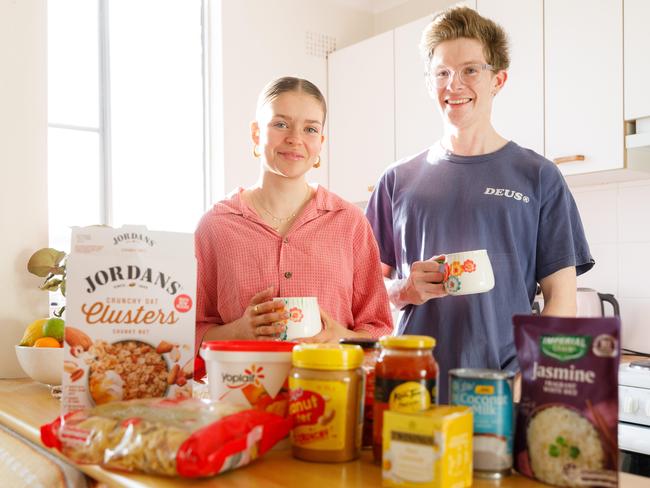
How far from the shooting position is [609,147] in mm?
2275

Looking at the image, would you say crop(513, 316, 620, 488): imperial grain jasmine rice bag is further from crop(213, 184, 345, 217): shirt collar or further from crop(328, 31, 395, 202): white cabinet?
crop(328, 31, 395, 202): white cabinet

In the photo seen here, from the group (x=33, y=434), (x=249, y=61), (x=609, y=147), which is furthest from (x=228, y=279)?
(x=249, y=61)

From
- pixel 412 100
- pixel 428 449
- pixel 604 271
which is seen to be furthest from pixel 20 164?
pixel 604 271

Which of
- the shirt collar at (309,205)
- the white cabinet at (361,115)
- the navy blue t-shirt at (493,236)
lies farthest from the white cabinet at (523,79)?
the shirt collar at (309,205)

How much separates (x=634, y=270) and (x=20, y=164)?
2108mm

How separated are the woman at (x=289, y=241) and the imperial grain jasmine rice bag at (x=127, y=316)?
0.22 metres

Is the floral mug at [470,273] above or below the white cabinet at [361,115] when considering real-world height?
below

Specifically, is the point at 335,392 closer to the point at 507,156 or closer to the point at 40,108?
the point at 507,156

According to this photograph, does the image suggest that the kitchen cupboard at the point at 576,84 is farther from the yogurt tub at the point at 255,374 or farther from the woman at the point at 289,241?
the yogurt tub at the point at 255,374

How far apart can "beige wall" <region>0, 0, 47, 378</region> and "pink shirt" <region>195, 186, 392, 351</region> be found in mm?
606

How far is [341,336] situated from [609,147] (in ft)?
4.93

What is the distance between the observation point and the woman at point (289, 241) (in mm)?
1273

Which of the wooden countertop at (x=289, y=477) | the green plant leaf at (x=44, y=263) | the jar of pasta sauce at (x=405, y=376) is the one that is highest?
the green plant leaf at (x=44, y=263)

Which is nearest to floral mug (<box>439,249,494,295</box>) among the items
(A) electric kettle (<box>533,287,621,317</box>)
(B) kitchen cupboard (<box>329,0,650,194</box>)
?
(B) kitchen cupboard (<box>329,0,650,194</box>)
